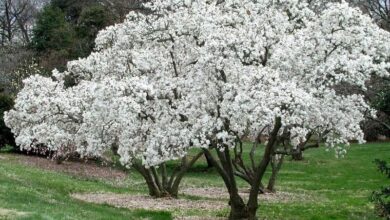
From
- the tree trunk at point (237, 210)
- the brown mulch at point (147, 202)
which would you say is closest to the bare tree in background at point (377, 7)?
the brown mulch at point (147, 202)

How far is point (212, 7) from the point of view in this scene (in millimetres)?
19422

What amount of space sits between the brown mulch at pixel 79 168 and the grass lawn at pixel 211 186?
39.1 inches

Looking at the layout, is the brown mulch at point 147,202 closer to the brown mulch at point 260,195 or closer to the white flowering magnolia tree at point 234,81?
the white flowering magnolia tree at point 234,81

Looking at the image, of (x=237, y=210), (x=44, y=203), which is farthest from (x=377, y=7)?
(x=44, y=203)

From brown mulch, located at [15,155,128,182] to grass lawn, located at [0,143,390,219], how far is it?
99 centimetres

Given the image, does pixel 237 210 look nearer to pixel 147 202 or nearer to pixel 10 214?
pixel 147 202

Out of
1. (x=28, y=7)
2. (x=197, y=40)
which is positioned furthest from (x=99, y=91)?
(x=28, y=7)

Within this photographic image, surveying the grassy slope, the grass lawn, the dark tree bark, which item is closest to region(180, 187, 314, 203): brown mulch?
the grass lawn

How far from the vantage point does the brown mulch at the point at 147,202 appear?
74.2 ft

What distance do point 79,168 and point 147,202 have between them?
1600cm

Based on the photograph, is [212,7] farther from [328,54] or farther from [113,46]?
[113,46]

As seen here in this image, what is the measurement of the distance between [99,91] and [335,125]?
301 inches

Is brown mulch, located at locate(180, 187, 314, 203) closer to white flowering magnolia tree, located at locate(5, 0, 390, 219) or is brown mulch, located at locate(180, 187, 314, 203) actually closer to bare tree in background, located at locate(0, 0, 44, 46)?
white flowering magnolia tree, located at locate(5, 0, 390, 219)

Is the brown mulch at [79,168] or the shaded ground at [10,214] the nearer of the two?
the shaded ground at [10,214]
